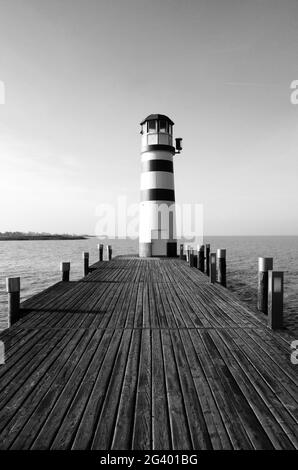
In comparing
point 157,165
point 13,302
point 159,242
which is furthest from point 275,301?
point 157,165

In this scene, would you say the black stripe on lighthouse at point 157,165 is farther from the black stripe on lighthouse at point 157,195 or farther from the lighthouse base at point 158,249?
the lighthouse base at point 158,249

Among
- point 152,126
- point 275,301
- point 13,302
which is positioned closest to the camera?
point 275,301

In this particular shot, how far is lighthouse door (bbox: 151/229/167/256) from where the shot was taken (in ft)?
59.4

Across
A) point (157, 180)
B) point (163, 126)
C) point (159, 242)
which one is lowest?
point (159, 242)

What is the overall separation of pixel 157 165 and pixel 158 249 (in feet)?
18.6

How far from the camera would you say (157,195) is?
18.0 m

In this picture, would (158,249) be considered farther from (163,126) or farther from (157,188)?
(163,126)

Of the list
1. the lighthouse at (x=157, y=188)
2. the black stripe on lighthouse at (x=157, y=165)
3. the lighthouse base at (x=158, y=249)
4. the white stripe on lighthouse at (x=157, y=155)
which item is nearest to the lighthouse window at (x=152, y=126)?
the lighthouse at (x=157, y=188)

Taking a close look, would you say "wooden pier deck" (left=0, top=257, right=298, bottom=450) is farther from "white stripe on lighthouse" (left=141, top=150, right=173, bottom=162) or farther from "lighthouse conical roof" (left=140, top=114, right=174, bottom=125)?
"lighthouse conical roof" (left=140, top=114, right=174, bottom=125)

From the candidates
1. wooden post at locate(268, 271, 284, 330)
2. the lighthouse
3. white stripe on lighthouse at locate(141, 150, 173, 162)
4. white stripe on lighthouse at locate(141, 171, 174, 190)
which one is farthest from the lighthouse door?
wooden post at locate(268, 271, 284, 330)

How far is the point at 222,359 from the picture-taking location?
3955 millimetres

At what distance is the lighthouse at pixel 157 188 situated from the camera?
18016 mm

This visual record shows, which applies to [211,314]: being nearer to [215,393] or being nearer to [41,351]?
[215,393]
